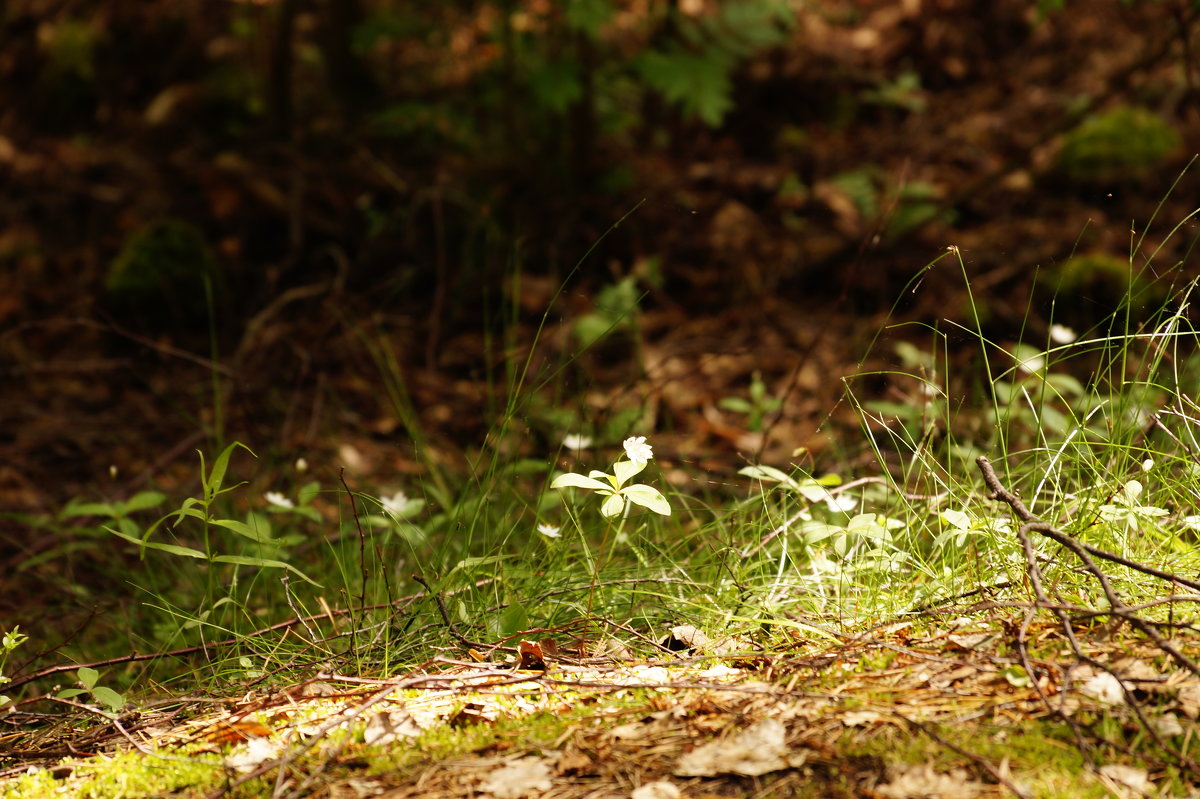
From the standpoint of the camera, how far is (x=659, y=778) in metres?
1.43

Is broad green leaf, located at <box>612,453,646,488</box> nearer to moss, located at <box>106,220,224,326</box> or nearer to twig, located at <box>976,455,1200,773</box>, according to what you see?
twig, located at <box>976,455,1200,773</box>

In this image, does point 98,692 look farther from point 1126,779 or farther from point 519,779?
point 1126,779

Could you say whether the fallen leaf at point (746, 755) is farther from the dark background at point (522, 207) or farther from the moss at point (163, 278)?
the moss at point (163, 278)

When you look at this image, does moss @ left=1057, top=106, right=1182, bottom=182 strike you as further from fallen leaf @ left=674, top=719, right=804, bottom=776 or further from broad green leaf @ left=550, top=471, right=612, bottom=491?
fallen leaf @ left=674, top=719, right=804, bottom=776

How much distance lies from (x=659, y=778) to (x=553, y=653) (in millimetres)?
548

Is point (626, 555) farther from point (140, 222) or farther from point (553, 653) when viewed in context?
point (140, 222)

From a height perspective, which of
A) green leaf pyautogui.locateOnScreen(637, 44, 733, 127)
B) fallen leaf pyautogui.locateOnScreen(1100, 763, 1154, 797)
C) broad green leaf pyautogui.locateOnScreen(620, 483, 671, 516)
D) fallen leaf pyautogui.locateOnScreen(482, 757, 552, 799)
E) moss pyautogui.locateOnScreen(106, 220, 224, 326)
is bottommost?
moss pyautogui.locateOnScreen(106, 220, 224, 326)

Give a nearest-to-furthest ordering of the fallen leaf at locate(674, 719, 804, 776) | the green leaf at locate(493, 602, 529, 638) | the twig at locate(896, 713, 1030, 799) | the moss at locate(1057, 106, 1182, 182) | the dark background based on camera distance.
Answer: the twig at locate(896, 713, 1030, 799) < the fallen leaf at locate(674, 719, 804, 776) < the green leaf at locate(493, 602, 529, 638) < the dark background < the moss at locate(1057, 106, 1182, 182)

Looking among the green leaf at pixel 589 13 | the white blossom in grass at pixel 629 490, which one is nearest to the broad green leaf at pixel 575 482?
the white blossom in grass at pixel 629 490

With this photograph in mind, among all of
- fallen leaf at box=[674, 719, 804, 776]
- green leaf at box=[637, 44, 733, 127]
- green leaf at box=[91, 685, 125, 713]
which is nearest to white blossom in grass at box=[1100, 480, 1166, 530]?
fallen leaf at box=[674, 719, 804, 776]

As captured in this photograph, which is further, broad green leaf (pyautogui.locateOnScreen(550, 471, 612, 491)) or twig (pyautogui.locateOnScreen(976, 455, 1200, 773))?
broad green leaf (pyautogui.locateOnScreen(550, 471, 612, 491))

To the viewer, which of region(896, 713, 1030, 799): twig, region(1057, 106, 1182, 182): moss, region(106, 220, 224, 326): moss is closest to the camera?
region(896, 713, 1030, 799): twig

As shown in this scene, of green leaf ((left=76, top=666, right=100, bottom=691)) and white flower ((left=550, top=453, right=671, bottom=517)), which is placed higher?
white flower ((left=550, top=453, right=671, bottom=517))

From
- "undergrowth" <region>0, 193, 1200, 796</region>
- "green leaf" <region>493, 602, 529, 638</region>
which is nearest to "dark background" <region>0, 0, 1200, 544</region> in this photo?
"undergrowth" <region>0, 193, 1200, 796</region>
